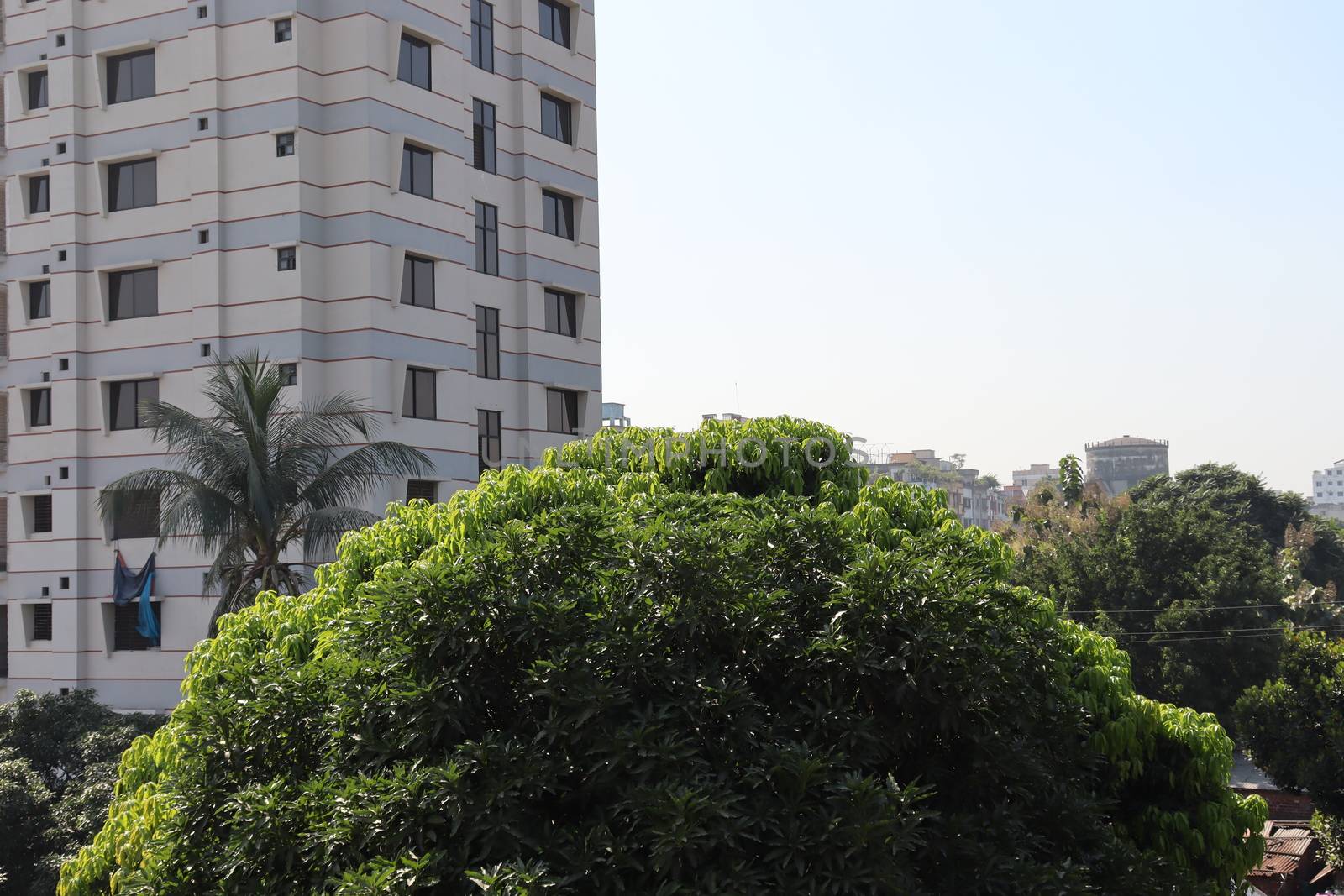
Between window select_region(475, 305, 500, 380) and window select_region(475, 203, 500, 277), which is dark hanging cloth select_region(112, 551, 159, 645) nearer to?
window select_region(475, 305, 500, 380)

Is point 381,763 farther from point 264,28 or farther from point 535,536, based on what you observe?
point 264,28

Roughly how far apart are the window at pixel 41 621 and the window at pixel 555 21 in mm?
23336

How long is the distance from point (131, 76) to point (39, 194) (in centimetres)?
482

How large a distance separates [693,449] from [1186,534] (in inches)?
1302

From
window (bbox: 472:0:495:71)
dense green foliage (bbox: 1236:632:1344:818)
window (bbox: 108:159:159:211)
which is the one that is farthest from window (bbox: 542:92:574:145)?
dense green foliage (bbox: 1236:632:1344:818)

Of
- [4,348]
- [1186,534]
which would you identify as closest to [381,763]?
[4,348]

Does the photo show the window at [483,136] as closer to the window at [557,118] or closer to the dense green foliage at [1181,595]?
the window at [557,118]

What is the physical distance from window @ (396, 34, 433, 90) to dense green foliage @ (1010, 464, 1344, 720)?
981 inches

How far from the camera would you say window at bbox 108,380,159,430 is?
35.2 meters

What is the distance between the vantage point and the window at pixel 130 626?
114ft

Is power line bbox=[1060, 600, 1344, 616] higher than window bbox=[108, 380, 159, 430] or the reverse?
the reverse

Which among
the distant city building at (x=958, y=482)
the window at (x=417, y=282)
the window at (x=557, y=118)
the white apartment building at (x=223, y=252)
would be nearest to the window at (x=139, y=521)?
the white apartment building at (x=223, y=252)

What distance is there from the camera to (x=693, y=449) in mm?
13711

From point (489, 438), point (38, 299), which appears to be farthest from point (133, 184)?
point (489, 438)
